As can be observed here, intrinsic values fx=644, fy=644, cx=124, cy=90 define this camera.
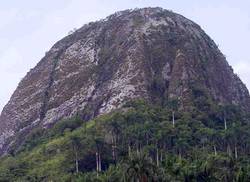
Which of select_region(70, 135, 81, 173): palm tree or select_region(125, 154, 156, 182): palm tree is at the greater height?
select_region(70, 135, 81, 173): palm tree

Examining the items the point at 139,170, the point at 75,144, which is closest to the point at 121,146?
the point at 75,144

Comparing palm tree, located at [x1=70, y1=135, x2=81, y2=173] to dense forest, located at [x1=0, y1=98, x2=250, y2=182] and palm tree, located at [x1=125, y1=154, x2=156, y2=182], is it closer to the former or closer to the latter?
dense forest, located at [x1=0, y1=98, x2=250, y2=182]

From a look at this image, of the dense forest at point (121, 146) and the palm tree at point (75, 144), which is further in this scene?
the palm tree at point (75, 144)

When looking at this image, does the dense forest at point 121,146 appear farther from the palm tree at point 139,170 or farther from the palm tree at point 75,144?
the palm tree at point 139,170

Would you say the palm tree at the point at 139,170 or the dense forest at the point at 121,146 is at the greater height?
the dense forest at the point at 121,146

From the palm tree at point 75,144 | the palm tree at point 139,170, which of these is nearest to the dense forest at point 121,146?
the palm tree at point 75,144

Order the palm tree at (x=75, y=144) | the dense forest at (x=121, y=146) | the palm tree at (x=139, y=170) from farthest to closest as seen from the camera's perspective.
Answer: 1. the palm tree at (x=75, y=144)
2. the dense forest at (x=121, y=146)
3. the palm tree at (x=139, y=170)

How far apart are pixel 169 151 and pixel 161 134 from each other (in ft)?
16.9

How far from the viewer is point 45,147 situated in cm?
18750

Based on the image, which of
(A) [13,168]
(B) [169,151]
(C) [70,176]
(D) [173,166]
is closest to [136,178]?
(D) [173,166]

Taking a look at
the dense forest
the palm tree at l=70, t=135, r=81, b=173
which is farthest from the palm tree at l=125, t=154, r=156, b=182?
the palm tree at l=70, t=135, r=81, b=173

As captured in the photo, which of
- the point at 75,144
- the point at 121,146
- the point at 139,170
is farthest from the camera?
the point at 75,144

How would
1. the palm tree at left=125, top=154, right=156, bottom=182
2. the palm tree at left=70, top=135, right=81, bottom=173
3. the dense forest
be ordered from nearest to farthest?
1. the palm tree at left=125, top=154, right=156, bottom=182
2. the dense forest
3. the palm tree at left=70, top=135, right=81, bottom=173

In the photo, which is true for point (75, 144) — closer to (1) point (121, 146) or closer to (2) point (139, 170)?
(1) point (121, 146)
